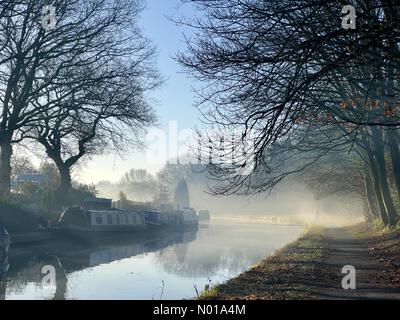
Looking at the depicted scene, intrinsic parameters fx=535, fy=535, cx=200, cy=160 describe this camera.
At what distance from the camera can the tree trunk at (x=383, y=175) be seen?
64.1 ft

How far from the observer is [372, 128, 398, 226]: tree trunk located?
19.5 metres

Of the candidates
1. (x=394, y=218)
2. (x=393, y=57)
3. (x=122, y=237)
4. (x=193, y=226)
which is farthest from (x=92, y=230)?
(x=393, y=57)

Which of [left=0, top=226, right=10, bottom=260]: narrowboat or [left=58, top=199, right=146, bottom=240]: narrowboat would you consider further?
[left=58, top=199, right=146, bottom=240]: narrowboat

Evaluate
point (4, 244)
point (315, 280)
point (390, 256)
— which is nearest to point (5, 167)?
point (4, 244)

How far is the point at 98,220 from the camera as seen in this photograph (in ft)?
104

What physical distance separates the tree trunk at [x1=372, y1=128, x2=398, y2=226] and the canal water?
611 cm

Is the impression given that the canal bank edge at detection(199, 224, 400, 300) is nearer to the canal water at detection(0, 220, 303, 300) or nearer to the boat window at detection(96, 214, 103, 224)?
the canal water at detection(0, 220, 303, 300)

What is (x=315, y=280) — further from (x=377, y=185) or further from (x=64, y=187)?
(x=64, y=187)

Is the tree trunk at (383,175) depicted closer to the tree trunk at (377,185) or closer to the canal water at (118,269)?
the tree trunk at (377,185)

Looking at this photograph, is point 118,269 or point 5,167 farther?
point 5,167

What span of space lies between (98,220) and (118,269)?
1322cm

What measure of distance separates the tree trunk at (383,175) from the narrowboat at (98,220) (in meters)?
15.8

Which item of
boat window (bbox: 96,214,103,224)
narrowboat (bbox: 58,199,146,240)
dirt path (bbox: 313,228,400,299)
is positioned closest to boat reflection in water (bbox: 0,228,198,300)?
narrowboat (bbox: 58,199,146,240)

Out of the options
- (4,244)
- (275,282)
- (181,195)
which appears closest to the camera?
(275,282)
